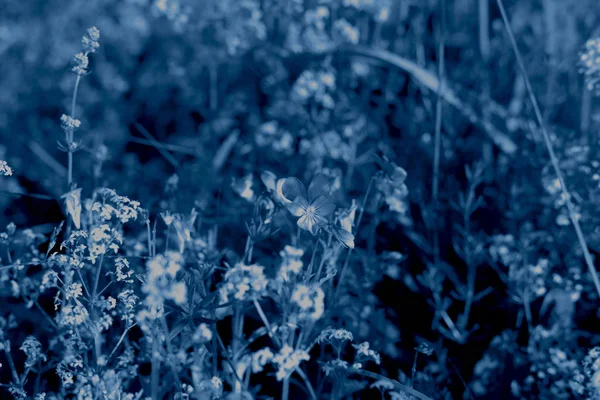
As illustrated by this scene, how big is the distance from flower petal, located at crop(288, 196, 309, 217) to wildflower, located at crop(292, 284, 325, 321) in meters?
0.24

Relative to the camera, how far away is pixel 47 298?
2.50 meters

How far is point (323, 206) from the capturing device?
1.71 metres

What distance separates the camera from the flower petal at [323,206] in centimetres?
169

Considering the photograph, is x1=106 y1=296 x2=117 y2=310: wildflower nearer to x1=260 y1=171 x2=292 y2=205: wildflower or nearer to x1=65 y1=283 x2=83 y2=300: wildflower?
x1=65 y1=283 x2=83 y2=300: wildflower

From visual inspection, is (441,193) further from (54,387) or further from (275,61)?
(54,387)

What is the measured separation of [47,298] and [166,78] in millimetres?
1841

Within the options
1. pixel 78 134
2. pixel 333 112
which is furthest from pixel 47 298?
pixel 333 112

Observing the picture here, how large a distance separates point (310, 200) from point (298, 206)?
48 mm

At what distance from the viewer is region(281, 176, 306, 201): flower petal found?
1.75 m

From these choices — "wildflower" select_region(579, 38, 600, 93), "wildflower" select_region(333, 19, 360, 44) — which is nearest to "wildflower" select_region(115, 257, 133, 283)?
"wildflower" select_region(333, 19, 360, 44)

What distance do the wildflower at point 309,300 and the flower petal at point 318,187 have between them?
296 millimetres

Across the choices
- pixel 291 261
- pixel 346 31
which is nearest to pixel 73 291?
pixel 291 261

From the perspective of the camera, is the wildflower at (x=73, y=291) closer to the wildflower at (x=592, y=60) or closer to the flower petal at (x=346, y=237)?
the flower petal at (x=346, y=237)

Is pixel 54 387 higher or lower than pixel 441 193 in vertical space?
lower
